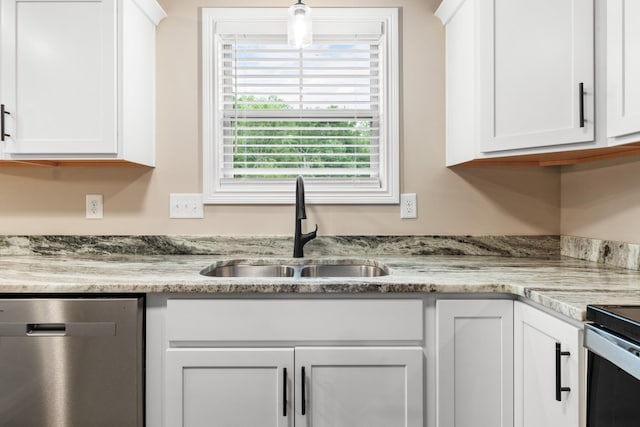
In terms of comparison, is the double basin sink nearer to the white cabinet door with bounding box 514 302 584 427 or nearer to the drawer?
the drawer

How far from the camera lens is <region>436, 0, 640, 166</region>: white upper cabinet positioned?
1.25 meters

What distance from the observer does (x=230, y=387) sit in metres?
1.34

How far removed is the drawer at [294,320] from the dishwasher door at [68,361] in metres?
0.17

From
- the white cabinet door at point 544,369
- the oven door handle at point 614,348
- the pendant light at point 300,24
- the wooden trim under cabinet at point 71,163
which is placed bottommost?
the white cabinet door at point 544,369

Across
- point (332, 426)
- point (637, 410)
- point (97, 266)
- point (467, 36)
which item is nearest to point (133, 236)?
point (97, 266)

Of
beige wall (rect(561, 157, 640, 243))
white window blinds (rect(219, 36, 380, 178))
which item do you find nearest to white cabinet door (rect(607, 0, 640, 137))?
beige wall (rect(561, 157, 640, 243))

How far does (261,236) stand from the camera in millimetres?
2027

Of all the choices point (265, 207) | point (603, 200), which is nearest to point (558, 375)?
point (603, 200)

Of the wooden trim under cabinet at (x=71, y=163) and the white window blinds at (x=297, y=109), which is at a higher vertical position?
the white window blinds at (x=297, y=109)

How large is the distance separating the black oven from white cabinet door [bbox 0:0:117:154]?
1737mm

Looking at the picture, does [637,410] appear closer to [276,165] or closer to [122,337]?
[122,337]

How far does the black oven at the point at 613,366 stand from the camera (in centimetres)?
80

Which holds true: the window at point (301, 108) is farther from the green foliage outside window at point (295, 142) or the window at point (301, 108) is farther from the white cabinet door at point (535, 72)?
the white cabinet door at point (535, 72)

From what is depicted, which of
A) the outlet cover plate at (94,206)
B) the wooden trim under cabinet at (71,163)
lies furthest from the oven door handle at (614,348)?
the outlet cover plate at (94,206)
